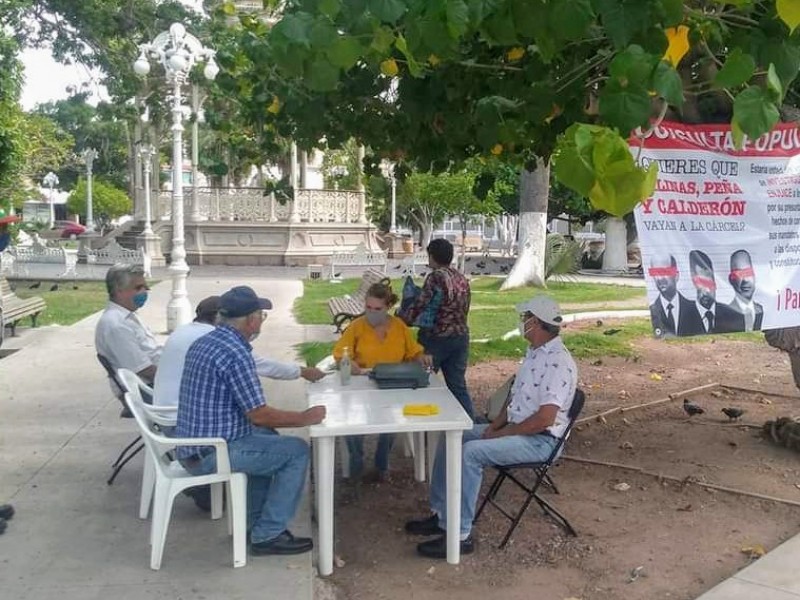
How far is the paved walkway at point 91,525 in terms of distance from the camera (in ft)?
14.3

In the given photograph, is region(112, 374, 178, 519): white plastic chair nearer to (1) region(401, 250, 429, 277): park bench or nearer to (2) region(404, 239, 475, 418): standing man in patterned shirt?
(2) region(404, 239, 475, 418): standing man in patterned shirt

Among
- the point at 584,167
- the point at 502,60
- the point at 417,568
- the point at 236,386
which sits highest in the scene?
the point at 502,60

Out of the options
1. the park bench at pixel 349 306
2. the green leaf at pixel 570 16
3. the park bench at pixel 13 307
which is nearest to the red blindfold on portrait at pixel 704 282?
the green leaf at pixel 570 16

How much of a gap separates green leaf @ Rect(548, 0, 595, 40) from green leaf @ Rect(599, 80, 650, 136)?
0.23m

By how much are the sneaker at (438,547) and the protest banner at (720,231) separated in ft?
4.92

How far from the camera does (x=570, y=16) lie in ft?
10.4

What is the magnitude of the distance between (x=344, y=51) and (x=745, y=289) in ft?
10.0

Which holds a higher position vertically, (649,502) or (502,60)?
(502,60)

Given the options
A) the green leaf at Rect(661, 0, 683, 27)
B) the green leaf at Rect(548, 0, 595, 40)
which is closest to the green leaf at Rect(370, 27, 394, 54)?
the green leaf at Rect(548, 0, 595, 40)

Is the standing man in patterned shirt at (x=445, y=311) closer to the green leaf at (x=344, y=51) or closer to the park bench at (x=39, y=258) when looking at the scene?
the green leaf at (x=344, y=51)

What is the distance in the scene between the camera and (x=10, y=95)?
15.5 metres

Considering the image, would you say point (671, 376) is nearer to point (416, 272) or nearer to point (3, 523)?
point (3, 523)

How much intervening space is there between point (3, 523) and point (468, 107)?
3.73 metres

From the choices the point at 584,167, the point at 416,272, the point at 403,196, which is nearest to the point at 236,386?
the point at 584,167
